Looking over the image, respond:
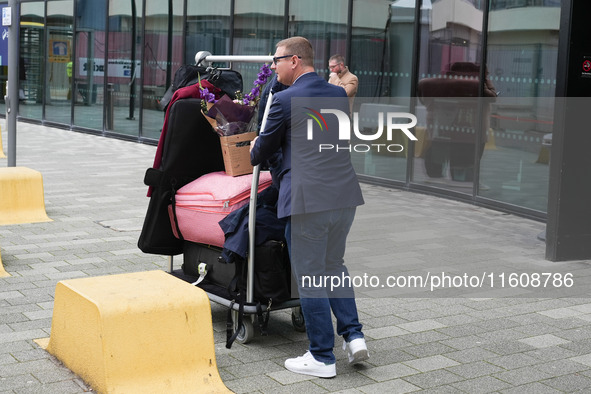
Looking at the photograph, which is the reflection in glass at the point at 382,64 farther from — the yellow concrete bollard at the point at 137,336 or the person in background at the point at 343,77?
the yellow concrete bollard at the point at 137,336

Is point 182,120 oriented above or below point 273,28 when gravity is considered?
below

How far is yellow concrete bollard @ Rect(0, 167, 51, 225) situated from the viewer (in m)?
8.95

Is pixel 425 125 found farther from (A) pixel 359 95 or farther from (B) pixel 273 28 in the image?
(B) pixel 273 28

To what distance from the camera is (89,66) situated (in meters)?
20.3

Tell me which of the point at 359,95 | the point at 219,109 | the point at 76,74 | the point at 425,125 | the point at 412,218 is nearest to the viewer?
the point at 219,109

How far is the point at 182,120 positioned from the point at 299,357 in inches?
63.7

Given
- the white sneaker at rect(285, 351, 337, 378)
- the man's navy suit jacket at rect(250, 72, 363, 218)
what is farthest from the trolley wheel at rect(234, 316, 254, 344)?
the man's navy suit jacket at rect(250, 72, 363, 218)

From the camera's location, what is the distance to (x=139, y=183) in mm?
12125

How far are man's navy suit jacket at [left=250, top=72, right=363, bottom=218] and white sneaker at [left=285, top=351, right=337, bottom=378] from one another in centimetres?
79

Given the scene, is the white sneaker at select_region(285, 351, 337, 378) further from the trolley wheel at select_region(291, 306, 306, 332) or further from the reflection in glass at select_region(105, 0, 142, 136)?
the reflection in glass at select_region(105, 0, 142, 136)

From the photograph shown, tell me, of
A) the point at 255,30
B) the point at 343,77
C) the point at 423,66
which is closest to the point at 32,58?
the point at 255,30

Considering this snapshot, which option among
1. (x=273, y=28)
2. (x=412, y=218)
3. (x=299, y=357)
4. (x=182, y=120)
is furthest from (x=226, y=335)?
(x=273, y=28)

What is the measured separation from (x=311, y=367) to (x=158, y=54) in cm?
1407

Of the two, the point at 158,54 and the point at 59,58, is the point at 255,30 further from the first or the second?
the point at 59,58
